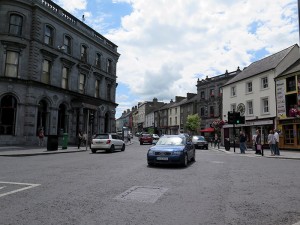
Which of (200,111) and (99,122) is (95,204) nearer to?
(99,122)

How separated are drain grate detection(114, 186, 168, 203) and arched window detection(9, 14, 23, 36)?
→ 23.5 metres

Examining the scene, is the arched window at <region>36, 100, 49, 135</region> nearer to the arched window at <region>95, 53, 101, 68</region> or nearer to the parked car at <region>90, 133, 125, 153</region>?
the parked car at <region>90, 133, 125, 153</region>

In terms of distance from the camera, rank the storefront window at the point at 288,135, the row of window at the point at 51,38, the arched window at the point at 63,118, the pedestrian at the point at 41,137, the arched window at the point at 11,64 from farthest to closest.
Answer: the arched window at the point at 63,118 < the storefront window at the point at 288,135 < the row of window at the point at 51,38 < the arched window at the point at 11,64 < the pedestrian at the point at 41,137

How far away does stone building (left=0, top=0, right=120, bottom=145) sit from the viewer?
2533 cm

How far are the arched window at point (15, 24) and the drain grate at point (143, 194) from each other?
23.5 metres

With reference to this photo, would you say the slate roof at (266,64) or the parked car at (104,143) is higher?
the slate roof at (266,64)

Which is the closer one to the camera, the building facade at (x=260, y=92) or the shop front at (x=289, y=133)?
the shop front at (x=289, y=133)

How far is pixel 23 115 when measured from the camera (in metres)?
25.7

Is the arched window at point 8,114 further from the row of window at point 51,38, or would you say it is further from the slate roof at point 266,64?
the slate roof at point 266,64

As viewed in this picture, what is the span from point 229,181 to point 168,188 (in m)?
2.44

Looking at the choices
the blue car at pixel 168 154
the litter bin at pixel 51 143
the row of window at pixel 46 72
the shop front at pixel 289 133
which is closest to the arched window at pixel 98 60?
the row of window at pixel 46 72

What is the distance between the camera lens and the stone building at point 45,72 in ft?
83.1

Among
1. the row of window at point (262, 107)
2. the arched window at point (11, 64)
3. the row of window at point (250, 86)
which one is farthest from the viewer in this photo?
the row of window at point (250, 86)

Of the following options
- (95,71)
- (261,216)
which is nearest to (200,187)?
(261,216)
